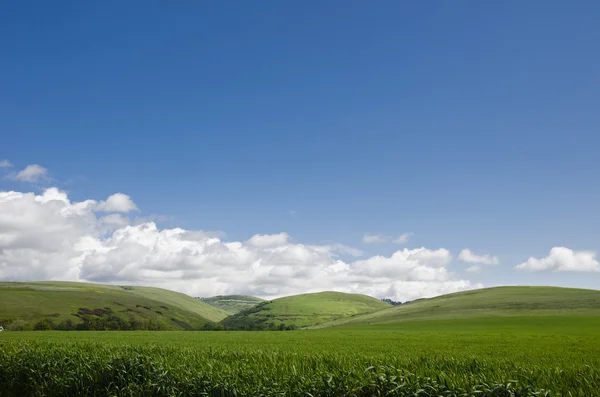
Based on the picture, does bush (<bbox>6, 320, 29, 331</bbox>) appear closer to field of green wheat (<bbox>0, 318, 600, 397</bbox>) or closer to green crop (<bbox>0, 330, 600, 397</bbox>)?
field of green wheat (<bbox>0, 318, 600, 397</bbox>)

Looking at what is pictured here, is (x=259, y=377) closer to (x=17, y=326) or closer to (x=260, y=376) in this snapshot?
(x=260, y=376)

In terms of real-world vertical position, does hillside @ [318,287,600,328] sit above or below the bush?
above

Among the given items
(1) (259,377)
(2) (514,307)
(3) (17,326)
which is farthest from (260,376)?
(3) (17,326)

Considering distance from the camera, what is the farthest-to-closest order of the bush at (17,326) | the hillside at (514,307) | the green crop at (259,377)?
the bush at (17,326), the hillside at (514,307), the green crop at (259,377)

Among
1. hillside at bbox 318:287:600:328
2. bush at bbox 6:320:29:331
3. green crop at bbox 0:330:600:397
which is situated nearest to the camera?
green crop at bbox 0:330:600:397

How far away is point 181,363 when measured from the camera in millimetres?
14156

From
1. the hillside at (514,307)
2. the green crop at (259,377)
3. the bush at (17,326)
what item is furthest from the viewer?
the bush at (17,326)

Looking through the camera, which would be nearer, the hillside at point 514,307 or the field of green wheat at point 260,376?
the field of green wheat at point 260,376

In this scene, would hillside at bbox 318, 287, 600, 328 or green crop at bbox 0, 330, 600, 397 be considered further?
hillside at bbox 318, 287, 600, 328

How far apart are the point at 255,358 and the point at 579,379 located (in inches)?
393

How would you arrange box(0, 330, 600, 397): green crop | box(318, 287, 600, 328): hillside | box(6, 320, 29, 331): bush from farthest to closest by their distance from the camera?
1. box(6, 320, 29, 331): bush
2. box(318, 287, 600, 328): hillside
3. box(0, 330, 600, 397): green crop

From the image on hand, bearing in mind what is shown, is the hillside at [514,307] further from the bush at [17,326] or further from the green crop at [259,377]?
the bush at [17,326]

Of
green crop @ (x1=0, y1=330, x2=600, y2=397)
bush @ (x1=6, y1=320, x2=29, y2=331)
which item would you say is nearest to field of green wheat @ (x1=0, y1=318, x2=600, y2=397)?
green crop @ (x1=0, y1=330, x2=600, y2=397)

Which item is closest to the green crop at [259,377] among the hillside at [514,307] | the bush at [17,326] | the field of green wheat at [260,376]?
the field of green wheat at [260,376]
